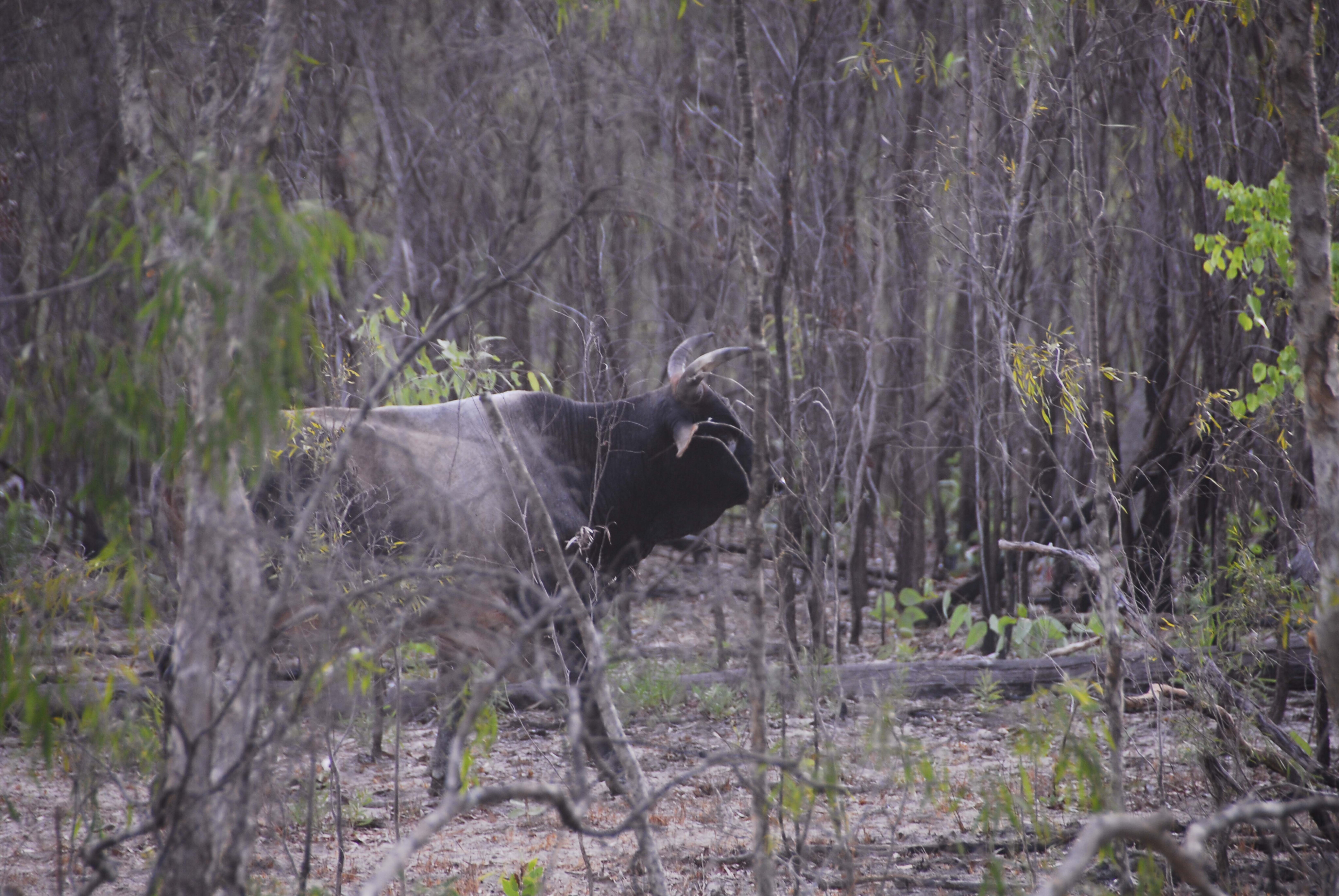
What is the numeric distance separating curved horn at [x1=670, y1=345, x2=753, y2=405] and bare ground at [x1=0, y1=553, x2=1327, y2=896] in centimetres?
155

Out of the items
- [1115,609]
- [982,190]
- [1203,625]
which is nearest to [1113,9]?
[982,190]

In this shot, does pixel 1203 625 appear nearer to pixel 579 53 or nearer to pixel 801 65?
pixel 801 65

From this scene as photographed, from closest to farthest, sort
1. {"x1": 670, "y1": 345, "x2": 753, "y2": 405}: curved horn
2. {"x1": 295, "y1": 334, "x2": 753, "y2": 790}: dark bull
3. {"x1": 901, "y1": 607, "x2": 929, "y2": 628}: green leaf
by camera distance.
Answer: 1. {"x1": 295, "y1": 334, "x2": 753, "y2": 790}: dark bull
2. {"x1": 670, "y1": 345, "x2": 753, "y2": 405}: curved horn
3. {"x1": 901, "y1": 607, "x2": 929, "y2": 628}: green leaf

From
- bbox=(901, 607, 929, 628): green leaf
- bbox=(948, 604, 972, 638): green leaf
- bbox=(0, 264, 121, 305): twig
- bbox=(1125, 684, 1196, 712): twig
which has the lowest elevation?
bbox=(901, 607, 929, 628): green leaf

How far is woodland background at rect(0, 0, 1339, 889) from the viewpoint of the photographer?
245cm

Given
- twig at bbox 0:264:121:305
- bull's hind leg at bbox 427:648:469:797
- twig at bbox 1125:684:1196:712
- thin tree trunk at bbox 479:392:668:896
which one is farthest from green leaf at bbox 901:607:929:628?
twig at bbox 0:264:121:305

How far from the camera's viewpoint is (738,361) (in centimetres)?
1009

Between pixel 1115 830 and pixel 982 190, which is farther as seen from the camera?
pixel 982 190

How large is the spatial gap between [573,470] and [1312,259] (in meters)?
3.90

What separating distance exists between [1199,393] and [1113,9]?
2.62 m

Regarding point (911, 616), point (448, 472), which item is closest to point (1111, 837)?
point (448, 472)

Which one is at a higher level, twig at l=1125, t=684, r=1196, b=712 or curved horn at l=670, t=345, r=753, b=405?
curved horn at l=670, t=345, r=753, b=405

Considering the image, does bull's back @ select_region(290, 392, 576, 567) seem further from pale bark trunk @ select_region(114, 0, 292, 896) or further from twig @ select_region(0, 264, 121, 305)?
twig @ select_region(0, 264, 121, 305)

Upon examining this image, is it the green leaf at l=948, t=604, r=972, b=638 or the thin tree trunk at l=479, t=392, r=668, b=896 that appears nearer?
the thin tree trunk at l=479, t=392, r=668, b=896
